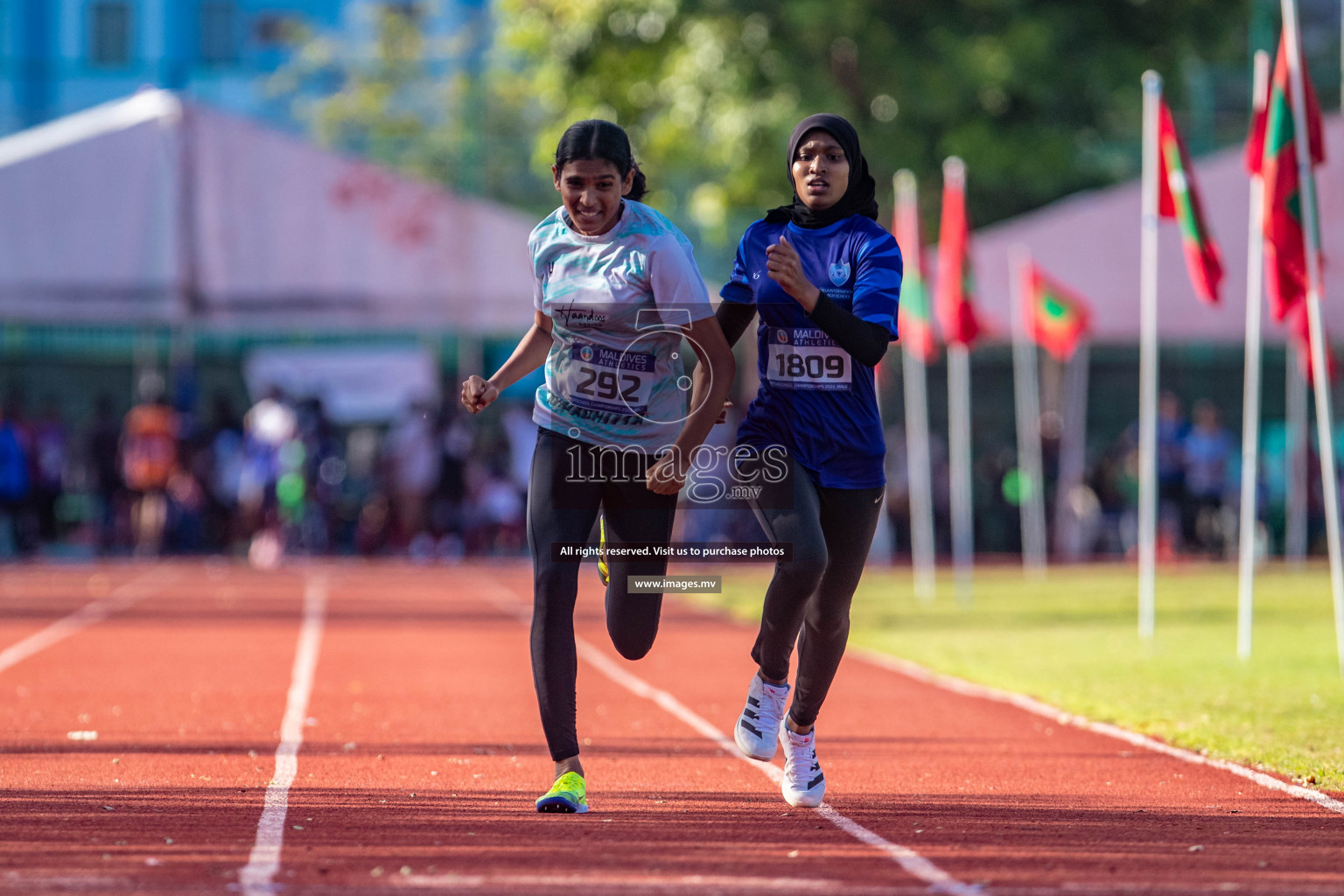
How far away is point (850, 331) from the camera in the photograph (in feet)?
20.1

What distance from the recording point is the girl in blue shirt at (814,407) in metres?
6.33

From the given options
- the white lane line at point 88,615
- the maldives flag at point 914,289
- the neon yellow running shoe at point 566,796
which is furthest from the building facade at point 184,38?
the neon yellow running shoe at point 566,796

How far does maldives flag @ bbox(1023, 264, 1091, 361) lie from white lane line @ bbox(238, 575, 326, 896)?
925 centimetres

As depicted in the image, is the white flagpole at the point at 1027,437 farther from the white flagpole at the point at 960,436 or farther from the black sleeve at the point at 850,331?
the black sleeve at the point at 850,331

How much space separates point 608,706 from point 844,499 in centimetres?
413

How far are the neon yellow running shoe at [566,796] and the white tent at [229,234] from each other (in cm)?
1734

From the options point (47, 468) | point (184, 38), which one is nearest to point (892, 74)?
point (47, 468)

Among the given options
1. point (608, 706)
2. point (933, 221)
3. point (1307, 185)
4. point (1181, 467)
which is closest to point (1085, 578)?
point (1181, 467)

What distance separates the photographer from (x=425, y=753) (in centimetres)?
818

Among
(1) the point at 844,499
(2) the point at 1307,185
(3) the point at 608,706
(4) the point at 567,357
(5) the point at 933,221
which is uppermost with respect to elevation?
(5) the point at 933,221

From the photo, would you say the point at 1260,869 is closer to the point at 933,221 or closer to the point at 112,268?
Answer: the point at 112,268

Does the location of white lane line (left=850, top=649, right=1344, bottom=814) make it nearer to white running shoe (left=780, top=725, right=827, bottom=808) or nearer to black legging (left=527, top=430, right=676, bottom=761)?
white running shoe (left=780, top=725, right=827, bottom=808)

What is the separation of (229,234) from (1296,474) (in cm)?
1314

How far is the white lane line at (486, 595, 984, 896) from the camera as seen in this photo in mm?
5105
